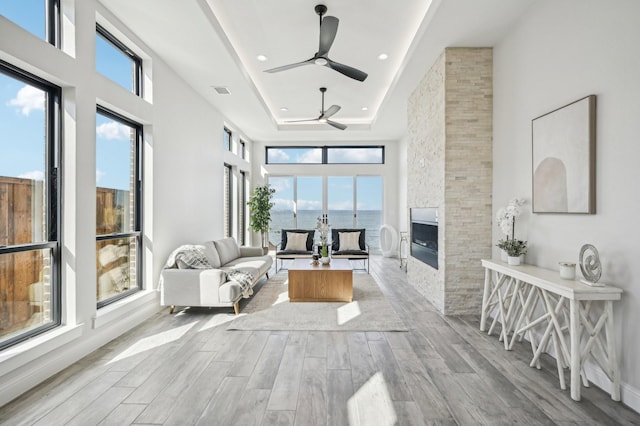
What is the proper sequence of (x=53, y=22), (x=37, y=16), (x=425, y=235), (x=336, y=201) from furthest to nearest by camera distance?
1. (x=336, y=201)
2. (x=425, y=235)
3. (x=53, y=22)
4. (x=37, y=16)

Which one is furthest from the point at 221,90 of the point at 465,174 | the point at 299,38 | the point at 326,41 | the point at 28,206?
the point at 465,174

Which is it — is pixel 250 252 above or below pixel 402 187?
below

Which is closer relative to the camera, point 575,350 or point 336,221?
point 575,350

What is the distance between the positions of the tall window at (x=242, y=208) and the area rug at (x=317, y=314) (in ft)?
11.9

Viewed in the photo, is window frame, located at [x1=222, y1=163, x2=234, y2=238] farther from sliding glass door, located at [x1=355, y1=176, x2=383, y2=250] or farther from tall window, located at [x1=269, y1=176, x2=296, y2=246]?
sliding glass door, located at [x1=355, y1=176, x2=383, y2=250]

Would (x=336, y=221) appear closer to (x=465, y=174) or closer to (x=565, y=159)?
(x=465, y=174)

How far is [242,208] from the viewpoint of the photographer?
832 cm

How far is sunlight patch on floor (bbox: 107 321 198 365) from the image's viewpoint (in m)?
2.84

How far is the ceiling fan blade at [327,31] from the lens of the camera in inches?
116

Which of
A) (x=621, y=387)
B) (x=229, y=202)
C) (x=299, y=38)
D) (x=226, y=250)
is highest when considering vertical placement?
(x=299, y=38)

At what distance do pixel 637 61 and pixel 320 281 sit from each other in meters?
3.72

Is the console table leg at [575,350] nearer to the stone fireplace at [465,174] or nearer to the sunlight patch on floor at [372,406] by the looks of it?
the sunlight patch on floor at [372,406]

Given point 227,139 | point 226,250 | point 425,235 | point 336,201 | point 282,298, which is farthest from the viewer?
point 336,201

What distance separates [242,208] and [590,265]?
7.28m
